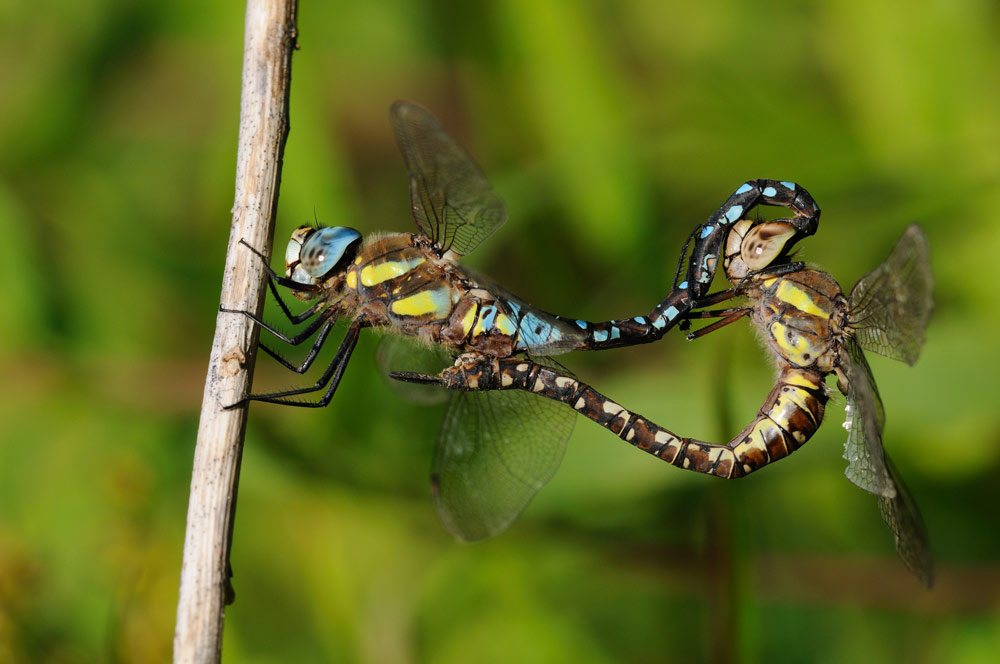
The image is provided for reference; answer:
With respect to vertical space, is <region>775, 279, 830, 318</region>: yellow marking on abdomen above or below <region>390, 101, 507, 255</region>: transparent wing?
below

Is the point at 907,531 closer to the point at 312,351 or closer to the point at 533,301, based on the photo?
the point at 312,351

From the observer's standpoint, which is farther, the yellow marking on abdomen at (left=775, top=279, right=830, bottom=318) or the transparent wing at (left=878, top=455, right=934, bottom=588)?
the yellow marking on abdomen at (left=775, top=279, right=830, bottom=318)

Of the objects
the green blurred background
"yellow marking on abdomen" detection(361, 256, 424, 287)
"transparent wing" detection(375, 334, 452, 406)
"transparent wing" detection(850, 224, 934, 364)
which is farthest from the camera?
the green blurred background

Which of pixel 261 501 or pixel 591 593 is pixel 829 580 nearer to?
pixel 591 593

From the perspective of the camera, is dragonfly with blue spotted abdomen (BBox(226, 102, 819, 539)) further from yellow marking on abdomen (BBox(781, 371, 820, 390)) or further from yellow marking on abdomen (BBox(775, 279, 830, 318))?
yellow marking on abdomen (BBox(781, 371, 820, 390))

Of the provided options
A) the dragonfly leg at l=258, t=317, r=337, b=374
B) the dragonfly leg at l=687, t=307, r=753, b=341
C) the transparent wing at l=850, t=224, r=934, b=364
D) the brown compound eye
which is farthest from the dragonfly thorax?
the transparent wing at l=850, t=224, r=934, b=364

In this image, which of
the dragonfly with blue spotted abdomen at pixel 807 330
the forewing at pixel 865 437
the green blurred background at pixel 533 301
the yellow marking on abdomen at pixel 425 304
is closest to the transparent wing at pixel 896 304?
the dragonfly with blue spotted abdomen at pixel 807 330

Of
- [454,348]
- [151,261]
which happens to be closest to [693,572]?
[454,348]

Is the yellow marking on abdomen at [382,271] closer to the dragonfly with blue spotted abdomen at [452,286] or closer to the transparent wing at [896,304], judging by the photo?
the dragonfly with blue spotted abdomen at [452,286]
